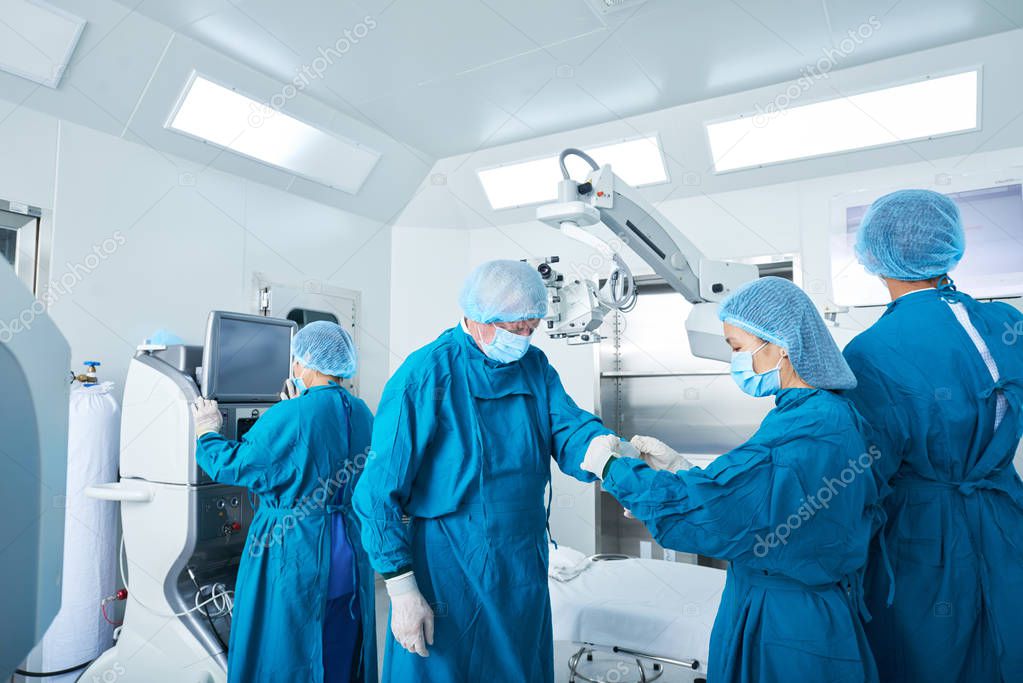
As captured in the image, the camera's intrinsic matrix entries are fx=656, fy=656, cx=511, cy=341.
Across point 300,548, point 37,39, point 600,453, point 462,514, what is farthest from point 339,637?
point 37,39

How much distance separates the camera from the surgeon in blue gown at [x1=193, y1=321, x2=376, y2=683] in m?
2.24

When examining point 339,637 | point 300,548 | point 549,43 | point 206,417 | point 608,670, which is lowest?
point 608,670

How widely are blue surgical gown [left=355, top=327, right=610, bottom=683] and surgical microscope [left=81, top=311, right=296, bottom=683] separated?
1.31 m

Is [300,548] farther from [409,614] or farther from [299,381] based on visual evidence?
[409,614]

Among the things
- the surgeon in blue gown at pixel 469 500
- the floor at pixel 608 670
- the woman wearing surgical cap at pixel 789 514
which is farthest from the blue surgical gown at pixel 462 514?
the floor at pixel 608 670

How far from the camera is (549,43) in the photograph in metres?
3.19

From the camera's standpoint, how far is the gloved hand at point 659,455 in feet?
Answer: 5.87

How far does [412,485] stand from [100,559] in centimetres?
204

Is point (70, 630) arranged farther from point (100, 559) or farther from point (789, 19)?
point (789, 19)

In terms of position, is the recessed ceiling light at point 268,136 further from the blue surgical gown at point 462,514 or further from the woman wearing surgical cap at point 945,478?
the woman wearing surgical cap at point 945,478

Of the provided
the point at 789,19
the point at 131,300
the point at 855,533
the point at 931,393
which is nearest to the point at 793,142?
the point at 789,19

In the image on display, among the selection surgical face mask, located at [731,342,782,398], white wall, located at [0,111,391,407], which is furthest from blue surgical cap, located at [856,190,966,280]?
white wall, located at [0,111,391,407]

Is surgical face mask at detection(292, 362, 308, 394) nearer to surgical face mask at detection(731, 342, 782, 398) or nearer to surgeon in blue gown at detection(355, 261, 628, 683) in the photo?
surgeon in blue gown at detection(355, 261, 628, 683)

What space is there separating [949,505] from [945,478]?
61 mm
